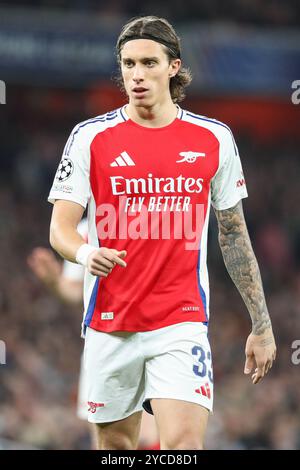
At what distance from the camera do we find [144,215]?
5.85m

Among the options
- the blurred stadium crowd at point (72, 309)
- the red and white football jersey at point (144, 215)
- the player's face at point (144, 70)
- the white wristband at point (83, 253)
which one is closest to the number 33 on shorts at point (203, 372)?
the red and white football jersey at point (144, 215)

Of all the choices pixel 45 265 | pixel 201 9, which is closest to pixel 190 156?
pixel 45 265

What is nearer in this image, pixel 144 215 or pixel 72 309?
pixel 144 215

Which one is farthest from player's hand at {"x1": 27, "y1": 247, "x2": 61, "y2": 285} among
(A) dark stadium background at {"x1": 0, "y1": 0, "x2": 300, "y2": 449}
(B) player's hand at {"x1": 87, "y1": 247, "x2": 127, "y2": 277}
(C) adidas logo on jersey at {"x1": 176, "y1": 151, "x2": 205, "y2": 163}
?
(A) dark stadium background at {"x1": 0, "y1": 0, "x2": 300, "y2": 449}

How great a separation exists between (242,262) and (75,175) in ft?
3.12

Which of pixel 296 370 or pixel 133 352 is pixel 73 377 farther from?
pixel 133 352

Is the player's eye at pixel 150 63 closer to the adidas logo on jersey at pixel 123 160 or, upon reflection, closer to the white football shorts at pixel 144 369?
the adidas logo on jersey at pixel 123 160

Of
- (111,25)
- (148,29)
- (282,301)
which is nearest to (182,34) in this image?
(111,25)

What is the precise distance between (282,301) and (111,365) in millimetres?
10169

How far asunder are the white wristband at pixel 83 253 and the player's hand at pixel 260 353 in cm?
105

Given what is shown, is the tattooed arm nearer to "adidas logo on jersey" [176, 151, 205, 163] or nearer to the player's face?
"adidas logo on jersey" [176, 151, 205, 163]

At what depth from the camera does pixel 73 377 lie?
1388cm

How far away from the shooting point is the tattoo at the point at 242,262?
19.8ft

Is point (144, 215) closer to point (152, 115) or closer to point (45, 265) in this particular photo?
point (152, 115)
